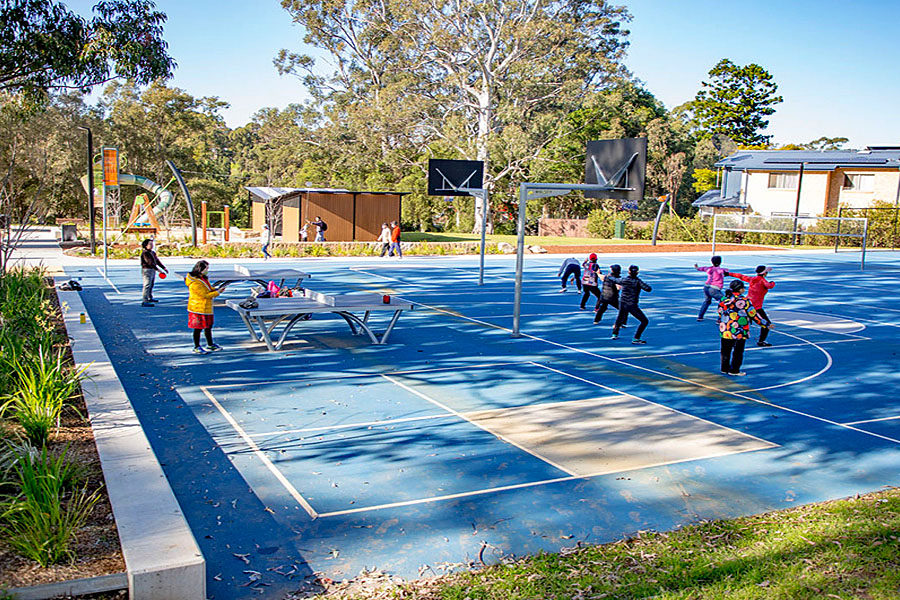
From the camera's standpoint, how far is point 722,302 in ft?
41.5

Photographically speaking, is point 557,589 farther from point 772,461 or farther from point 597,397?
point 597,397

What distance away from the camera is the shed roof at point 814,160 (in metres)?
56.5

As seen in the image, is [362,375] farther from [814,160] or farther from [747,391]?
[814,160]

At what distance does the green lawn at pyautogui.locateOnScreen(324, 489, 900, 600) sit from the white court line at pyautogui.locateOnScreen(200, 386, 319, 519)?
1.65 m

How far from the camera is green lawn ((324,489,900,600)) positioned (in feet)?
17.2

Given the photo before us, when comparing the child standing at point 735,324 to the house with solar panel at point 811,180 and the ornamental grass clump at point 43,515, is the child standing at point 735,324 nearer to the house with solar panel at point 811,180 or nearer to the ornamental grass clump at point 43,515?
the ornamental grass clump at point 43,515

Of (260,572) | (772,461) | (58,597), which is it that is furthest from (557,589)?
(772,461)

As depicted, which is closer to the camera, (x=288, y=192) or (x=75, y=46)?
(x=75, y=46)

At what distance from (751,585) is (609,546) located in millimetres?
1128

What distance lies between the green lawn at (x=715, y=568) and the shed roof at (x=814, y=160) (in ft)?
187

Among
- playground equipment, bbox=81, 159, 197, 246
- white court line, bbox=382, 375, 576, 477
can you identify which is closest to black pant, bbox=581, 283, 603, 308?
white court line, bbox=382, 375, 576, 477

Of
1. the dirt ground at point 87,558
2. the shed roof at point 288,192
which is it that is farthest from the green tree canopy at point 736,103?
the dirt ground at point 87,558

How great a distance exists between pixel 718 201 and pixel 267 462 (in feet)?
203

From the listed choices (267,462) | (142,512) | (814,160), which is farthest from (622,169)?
(814,160)
